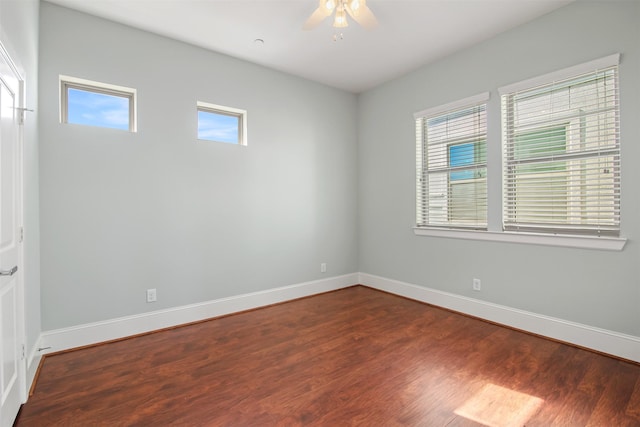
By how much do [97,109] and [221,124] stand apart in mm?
1198

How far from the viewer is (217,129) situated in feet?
11.9

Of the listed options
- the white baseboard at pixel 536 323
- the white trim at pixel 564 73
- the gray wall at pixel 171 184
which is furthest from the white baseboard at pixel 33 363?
the white trim at pixel 564 73

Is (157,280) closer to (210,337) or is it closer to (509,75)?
(210,337)

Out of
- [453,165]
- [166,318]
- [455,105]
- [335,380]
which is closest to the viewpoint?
[335,380]

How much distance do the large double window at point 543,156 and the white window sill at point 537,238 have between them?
71mm

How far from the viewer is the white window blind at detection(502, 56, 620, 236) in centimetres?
257

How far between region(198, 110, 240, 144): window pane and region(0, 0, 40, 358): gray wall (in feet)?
4.62

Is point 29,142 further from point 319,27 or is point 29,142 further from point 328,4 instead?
point 319,27

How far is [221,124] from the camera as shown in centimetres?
366

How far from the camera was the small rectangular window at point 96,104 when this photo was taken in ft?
9.13

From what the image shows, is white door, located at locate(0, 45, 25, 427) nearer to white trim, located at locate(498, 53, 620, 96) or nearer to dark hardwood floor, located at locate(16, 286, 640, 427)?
dark hardwood floor, located at locate(16, 286, 640, 427)

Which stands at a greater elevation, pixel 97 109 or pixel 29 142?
pixel 97 109

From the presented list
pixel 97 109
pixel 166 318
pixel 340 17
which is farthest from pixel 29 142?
pixel 340 17

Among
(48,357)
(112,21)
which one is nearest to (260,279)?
(48,357)
